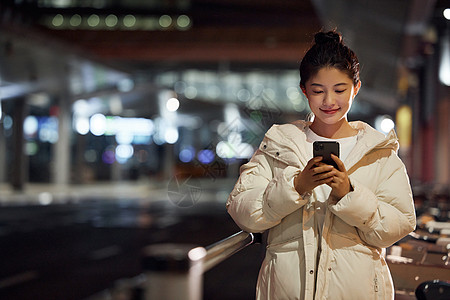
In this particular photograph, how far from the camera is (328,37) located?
240 cm

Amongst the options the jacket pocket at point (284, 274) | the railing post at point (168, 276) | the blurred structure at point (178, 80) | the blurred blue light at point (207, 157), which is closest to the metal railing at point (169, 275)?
the railing post at point (168, 276)

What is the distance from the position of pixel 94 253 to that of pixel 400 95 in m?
15.6

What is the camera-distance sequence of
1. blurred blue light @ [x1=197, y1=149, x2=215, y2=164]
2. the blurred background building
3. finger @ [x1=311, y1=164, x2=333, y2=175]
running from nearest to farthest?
finger @ [x1=311, y1=164, x2=333, y2=175] → blurred blue light @ [x1=197, y1=149, x2=215, y2=164] → the blurred background building

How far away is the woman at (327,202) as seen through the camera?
220 centimetres

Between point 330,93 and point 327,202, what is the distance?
0.41 m

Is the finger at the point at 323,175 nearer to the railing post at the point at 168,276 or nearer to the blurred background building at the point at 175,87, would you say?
the blurred background building at the point at 175,87

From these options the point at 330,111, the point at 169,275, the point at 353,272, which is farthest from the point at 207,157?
the point at 169,275

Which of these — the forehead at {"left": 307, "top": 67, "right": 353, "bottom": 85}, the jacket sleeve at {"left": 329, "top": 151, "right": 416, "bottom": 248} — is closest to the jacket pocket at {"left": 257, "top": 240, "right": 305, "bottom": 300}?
the jacket sleeve at {"left": 329, "top": 151, "right": 416, "bottom": 248}

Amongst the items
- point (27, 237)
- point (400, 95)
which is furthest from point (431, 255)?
point (400, 95)

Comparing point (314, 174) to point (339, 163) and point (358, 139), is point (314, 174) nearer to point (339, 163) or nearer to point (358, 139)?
point (339, 163)

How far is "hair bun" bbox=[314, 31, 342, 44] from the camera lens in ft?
7.84

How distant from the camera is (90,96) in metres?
31.9

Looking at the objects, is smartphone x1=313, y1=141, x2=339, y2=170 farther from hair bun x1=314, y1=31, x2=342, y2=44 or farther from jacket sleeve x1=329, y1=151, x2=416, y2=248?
hair bun x1=314, y1=31, x2=342, y2=44

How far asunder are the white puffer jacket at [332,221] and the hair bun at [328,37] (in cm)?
37
